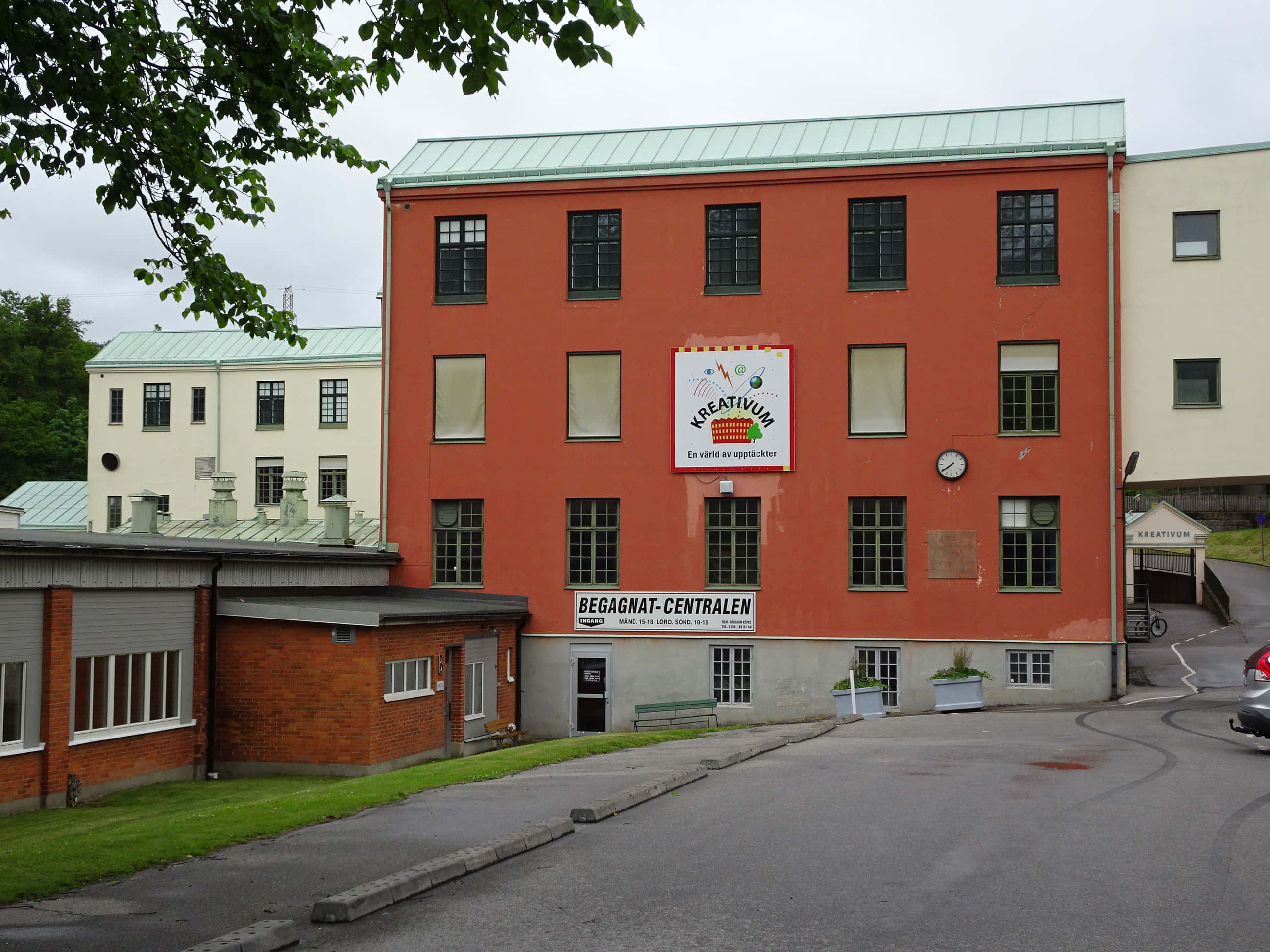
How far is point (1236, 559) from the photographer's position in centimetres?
7188

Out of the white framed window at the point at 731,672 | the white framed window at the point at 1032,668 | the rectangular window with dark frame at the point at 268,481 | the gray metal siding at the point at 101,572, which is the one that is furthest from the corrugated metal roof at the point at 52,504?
the white framed window at the point at 1032,668

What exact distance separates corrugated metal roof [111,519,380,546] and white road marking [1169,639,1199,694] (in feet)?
71.2

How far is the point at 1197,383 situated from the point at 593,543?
14.2 metres

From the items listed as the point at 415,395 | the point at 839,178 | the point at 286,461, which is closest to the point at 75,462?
the point at 286,461

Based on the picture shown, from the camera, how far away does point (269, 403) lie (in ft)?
195

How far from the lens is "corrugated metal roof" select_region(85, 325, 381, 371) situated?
195 ft

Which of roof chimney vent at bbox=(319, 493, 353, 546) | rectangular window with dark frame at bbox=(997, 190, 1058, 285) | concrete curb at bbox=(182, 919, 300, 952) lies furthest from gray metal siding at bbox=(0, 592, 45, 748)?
rectangular window with dark frame at bbox=(997, 190, 1058, 285)

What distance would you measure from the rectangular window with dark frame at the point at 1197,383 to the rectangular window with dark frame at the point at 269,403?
4169 cm

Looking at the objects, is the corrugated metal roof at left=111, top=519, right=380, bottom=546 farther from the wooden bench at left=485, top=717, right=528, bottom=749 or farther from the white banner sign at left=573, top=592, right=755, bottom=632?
the wooden bench at left=485, top=717, right=528, bottom=749

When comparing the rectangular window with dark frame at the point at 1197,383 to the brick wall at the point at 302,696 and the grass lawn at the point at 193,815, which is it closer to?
the grass lawn at the point at 193,815

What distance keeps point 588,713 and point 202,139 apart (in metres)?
20.4

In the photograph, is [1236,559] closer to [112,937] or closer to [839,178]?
[839,178]

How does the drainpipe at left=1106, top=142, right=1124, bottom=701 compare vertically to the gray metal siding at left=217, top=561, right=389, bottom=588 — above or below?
above

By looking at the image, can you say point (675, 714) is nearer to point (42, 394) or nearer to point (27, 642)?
point (27, 642)
